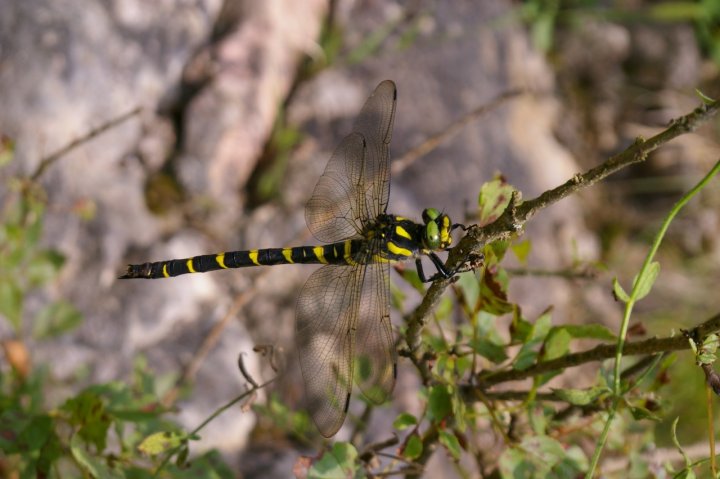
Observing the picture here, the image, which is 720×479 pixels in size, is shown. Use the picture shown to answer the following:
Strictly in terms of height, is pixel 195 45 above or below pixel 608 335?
above

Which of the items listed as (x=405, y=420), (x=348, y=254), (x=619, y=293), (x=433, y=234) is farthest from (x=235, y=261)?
(x=619, y=293)

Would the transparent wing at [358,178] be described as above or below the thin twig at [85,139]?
above

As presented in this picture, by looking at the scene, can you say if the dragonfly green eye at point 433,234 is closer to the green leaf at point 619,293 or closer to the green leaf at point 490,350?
Answer: the green leaf at point 490,350

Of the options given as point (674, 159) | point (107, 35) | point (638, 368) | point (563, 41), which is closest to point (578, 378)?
point (674, 159)

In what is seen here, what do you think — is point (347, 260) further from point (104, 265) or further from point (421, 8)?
point (421, 8)

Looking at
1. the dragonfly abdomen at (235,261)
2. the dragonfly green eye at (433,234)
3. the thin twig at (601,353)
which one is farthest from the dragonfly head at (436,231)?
the thin twig at (601,353)

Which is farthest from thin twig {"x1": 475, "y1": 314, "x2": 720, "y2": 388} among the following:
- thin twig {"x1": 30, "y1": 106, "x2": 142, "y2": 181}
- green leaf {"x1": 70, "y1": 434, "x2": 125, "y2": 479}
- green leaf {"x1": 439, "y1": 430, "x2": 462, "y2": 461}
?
thin twig {"x1": 30, "y1": 106, "x2": 142, "y2": 181}

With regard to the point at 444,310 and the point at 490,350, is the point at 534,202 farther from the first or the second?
the point at 444,310
